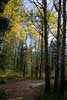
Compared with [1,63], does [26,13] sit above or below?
above

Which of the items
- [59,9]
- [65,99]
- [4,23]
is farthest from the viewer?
[4,23]

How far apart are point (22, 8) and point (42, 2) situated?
3259 mm

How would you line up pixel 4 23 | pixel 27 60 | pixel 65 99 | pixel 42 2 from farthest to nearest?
pixel 27 60
pixel 4 23
pixel 42 2
pixel 65 99

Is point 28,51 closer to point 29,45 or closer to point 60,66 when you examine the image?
point 29,45

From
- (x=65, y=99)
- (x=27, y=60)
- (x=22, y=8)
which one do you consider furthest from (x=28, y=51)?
(x=65, y=99)

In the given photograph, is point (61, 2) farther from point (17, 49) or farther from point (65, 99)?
point (17, 49)

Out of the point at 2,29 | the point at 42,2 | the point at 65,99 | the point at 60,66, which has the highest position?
the point at 42,2

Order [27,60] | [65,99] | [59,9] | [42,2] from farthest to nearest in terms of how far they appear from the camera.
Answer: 1. [27,60]
2. [42,2]
3. [59,9]
4. [65,99]

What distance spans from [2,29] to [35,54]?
147ft

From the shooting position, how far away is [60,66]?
1838cm

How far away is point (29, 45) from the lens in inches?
2643

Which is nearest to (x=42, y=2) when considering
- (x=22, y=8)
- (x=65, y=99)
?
(x=22, y=8)

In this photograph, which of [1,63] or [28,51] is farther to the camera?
[28,51]

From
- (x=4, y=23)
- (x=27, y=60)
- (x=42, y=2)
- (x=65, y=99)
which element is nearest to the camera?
(x=65, y=99)
